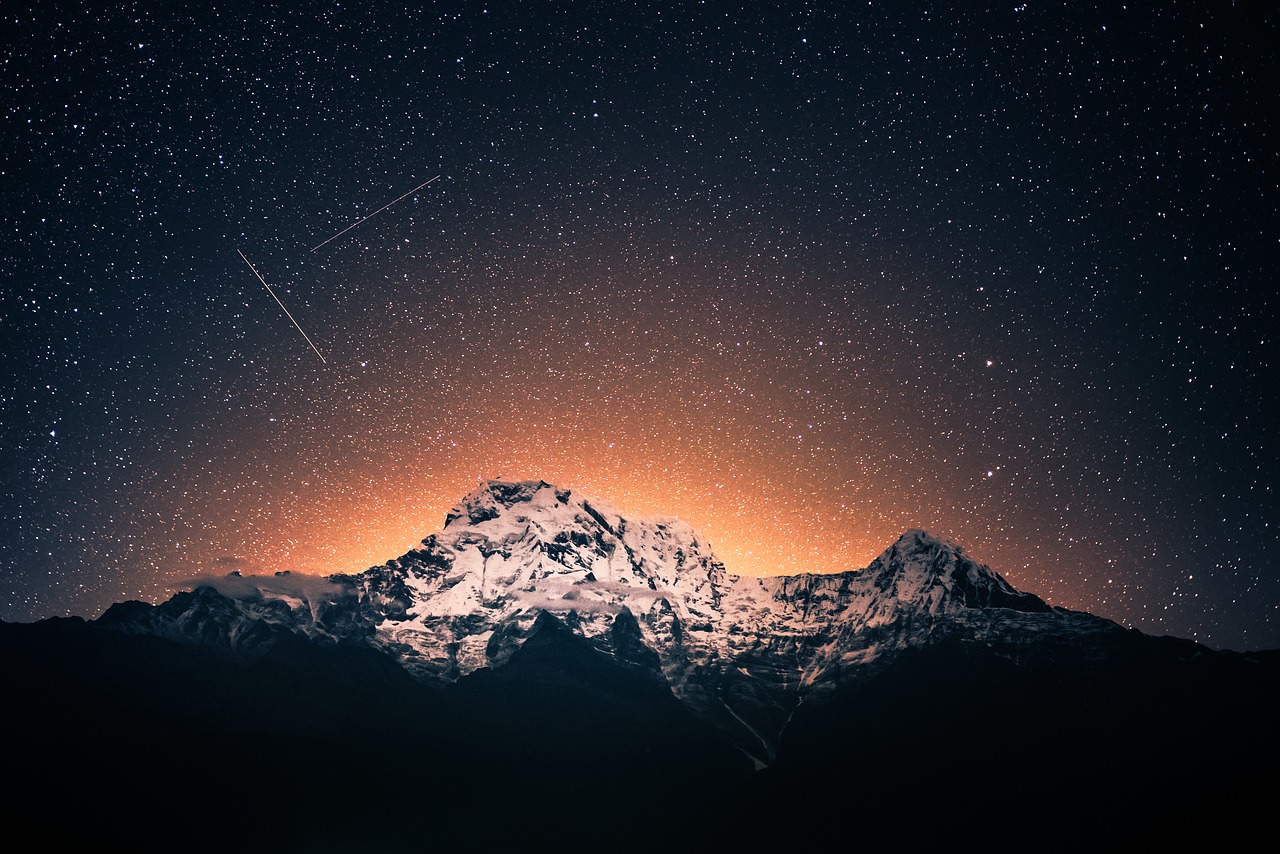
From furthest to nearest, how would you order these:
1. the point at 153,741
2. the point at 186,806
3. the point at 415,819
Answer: the point at 153,741
the point at 415,819
the point at 186,806

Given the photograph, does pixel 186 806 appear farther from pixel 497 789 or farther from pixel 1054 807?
pixel 1054 807

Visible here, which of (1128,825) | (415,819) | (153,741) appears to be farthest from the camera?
(153,741)

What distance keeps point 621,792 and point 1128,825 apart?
397 feet

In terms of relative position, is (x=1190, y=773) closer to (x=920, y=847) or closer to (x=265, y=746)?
(x=920, y=847)

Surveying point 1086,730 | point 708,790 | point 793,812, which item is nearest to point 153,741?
point 708,790

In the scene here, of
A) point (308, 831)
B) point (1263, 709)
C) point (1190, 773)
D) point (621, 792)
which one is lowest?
point (308, 831)

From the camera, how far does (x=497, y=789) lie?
19325 centimetres

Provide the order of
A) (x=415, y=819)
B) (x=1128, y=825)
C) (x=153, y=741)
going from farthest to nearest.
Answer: (x=153, y=741) → (x=415, y=819) → (x=1128, y=825)

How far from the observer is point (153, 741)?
190 m

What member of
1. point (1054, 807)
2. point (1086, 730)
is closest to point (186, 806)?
point (1054, 807)

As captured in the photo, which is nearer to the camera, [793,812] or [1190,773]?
[1190,773]

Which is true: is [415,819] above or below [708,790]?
below

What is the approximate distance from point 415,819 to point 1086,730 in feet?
604

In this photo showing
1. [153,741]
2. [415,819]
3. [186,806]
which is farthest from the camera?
[153,741]
